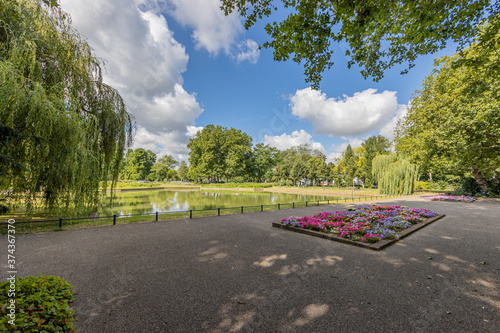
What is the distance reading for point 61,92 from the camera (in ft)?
18.6

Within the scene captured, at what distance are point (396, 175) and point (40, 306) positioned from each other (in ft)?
103

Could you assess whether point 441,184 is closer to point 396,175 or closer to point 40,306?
point 396,175

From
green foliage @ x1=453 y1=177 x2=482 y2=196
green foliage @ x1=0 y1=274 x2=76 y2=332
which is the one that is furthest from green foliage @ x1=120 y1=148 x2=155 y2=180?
green foliage @ x1=453 y1=177 x2=482 y2=196

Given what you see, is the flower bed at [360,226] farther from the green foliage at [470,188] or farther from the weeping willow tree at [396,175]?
the green foliage at [470,188]

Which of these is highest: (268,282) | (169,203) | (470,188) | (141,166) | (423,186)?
(141,166)

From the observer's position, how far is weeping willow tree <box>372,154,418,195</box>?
25031mm

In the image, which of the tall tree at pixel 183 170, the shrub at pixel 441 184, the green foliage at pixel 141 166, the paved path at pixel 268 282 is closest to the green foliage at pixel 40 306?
the paved path at pixel 268 282

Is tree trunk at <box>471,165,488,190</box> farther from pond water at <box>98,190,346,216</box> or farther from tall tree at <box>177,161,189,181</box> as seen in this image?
tall tree at <box>177,161,189,181</box>

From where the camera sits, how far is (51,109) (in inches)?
199

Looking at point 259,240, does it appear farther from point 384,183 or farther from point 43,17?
point 384,183

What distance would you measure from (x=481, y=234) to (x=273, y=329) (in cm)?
932

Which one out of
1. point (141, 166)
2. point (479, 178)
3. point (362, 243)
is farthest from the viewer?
point (141, 166)

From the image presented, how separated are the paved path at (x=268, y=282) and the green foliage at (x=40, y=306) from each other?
21 centimetres

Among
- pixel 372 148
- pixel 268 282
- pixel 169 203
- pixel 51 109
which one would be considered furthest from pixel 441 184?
pixel 51 109
